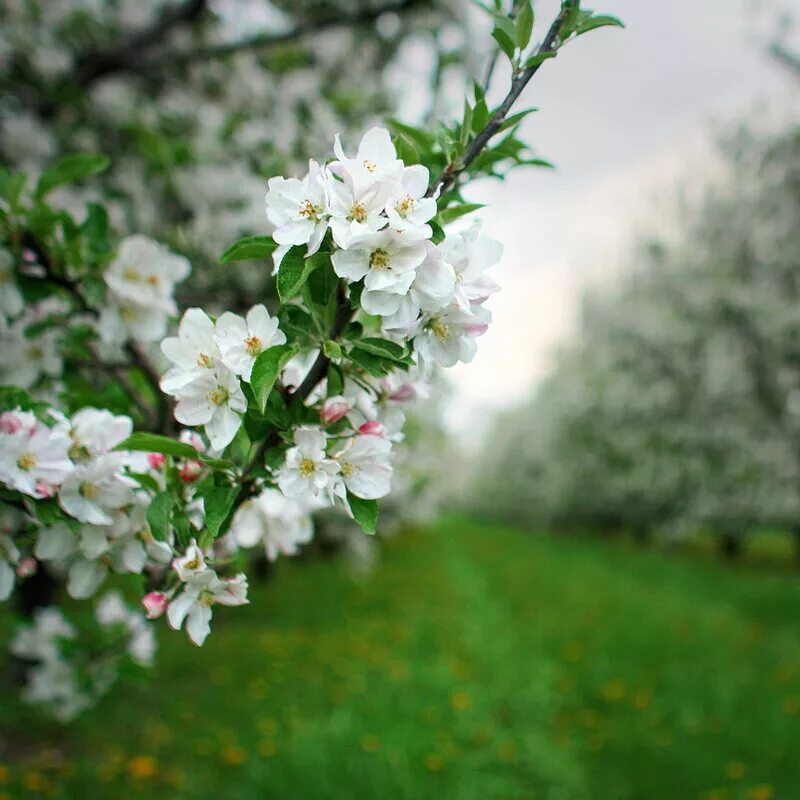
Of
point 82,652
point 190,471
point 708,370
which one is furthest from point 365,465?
point 708,370

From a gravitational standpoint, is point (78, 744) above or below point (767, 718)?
below

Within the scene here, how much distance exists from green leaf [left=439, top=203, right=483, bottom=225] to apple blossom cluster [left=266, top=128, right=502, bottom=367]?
13 centimetres

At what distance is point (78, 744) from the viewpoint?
13.3ft

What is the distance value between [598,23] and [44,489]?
3.77ft

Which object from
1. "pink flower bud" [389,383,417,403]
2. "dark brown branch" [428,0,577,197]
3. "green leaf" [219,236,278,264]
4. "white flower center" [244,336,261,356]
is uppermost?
"dark brown branch" [428,0,577,197]

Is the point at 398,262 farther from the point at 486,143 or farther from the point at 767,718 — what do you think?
the point at 767,718

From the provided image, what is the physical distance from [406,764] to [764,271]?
33.7 feet

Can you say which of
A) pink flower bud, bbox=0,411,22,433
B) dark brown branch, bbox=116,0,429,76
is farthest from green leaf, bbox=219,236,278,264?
dark brown branch, bbox=116,0,429,76

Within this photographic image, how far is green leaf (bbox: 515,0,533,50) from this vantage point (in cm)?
114

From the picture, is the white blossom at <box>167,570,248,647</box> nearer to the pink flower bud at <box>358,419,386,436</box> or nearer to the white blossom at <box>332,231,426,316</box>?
the pink flower bud at <box>358,419,386,436</box>

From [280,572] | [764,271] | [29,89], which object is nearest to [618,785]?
[29,89]

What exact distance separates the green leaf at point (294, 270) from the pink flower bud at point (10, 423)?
54 cm

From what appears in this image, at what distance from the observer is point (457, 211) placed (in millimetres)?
1193

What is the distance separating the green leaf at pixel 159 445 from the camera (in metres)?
1.18
